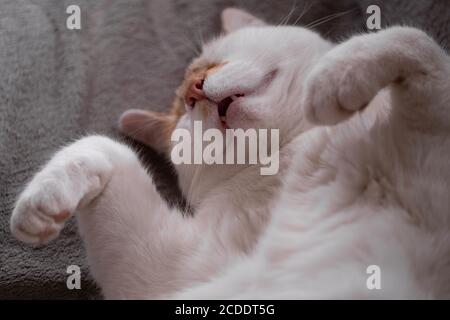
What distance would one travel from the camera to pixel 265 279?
0.86m

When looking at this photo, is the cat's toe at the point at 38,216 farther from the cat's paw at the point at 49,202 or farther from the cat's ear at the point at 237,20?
the cat's ear at the point at 237,20

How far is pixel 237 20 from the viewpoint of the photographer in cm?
133

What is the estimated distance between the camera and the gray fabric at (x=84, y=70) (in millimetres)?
1139

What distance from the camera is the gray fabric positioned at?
44.8 inches

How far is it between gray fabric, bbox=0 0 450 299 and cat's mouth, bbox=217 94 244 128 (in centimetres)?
28

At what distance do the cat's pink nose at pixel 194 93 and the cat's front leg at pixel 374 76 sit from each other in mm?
296

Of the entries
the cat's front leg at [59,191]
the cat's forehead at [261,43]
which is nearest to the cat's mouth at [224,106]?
the cat's forehead at [261,43]

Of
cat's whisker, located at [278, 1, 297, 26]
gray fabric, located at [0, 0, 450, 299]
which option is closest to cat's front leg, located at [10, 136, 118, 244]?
gray fabric, located at [0, 0, 450, 299]

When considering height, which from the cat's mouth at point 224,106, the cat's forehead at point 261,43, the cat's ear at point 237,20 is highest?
the cat's ear at point 237,20

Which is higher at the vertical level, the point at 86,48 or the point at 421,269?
the point at 86,48
